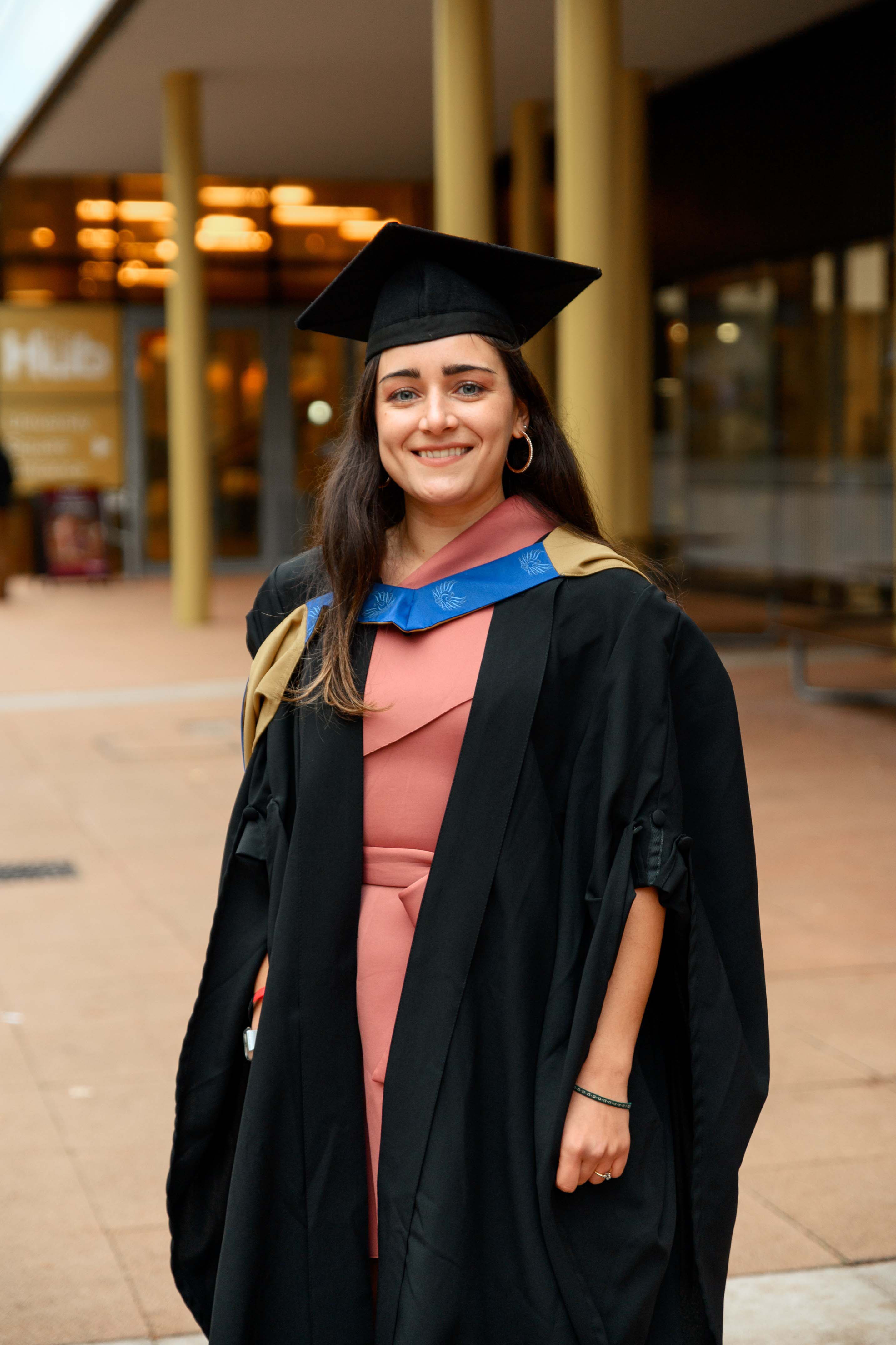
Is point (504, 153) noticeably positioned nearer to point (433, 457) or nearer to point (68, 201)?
point (68, 201)

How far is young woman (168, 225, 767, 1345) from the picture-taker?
85.4 inches

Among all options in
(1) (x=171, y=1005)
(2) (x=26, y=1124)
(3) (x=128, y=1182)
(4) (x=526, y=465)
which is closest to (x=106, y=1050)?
(1) (x=171, y=1005)

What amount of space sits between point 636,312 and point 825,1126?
11912 millimetres

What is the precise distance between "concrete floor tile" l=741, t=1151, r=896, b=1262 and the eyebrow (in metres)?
2.12

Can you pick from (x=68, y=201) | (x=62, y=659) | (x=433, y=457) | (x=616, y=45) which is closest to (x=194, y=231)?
(x=62, y=659)

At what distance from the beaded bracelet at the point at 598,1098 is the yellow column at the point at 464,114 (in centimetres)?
824

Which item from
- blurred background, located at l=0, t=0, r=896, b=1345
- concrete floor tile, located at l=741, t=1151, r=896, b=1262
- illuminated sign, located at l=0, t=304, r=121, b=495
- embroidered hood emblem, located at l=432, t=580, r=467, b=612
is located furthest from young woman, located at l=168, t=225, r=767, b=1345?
illuminated sign, located at l=0, t=304, r=121, b=495

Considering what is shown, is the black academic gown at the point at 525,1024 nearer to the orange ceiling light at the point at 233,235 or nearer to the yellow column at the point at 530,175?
the yellow column at the point at 530,175

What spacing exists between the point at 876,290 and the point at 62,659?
7.32m

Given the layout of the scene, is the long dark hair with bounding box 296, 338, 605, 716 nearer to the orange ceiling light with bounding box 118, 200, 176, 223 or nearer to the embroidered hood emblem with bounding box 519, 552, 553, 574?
the embroidered hood emblem with bounding box 519, 552, 553, 574

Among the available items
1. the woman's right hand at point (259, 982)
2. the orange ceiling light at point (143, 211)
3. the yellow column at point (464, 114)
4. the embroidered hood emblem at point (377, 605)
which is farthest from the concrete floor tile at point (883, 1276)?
the orange ceiling light at point (143, 211)

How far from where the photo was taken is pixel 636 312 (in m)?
15.2

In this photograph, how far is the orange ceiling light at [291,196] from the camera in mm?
20203

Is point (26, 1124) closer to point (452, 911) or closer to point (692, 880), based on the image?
point (452, 911)
